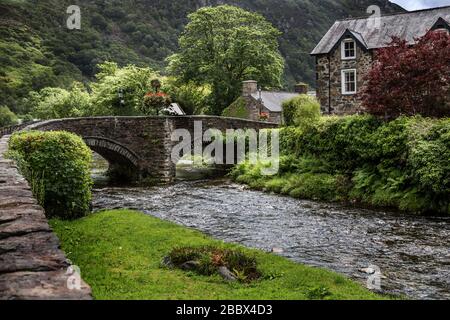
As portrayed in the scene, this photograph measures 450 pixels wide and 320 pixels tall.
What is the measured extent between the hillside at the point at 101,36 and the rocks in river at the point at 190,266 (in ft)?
257

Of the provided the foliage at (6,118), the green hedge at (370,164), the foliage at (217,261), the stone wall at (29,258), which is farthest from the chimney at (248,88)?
the stone wall at (29,258)

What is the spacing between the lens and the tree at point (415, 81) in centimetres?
2278

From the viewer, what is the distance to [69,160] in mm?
15086

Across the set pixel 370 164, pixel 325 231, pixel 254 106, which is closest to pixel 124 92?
pixel 254 106

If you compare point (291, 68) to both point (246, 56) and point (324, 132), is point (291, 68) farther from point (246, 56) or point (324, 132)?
point (324, 132)

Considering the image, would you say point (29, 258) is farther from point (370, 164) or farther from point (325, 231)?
point (370, 164)

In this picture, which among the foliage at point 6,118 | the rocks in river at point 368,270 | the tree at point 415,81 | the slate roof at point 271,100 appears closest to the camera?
the rocks in river at point 368,270

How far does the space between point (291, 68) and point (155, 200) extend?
93673 mm

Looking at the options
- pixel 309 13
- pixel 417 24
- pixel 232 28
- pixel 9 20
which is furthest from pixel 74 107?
pixel 309 13

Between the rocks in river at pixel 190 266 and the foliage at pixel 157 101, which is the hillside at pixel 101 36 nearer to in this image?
the foliage at pixel 157 101

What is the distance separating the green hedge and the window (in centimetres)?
925

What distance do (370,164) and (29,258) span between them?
65.4 feet

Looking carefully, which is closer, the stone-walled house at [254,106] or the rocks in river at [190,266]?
the rocks in river at [190,266]

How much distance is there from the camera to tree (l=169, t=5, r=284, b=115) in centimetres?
5322
